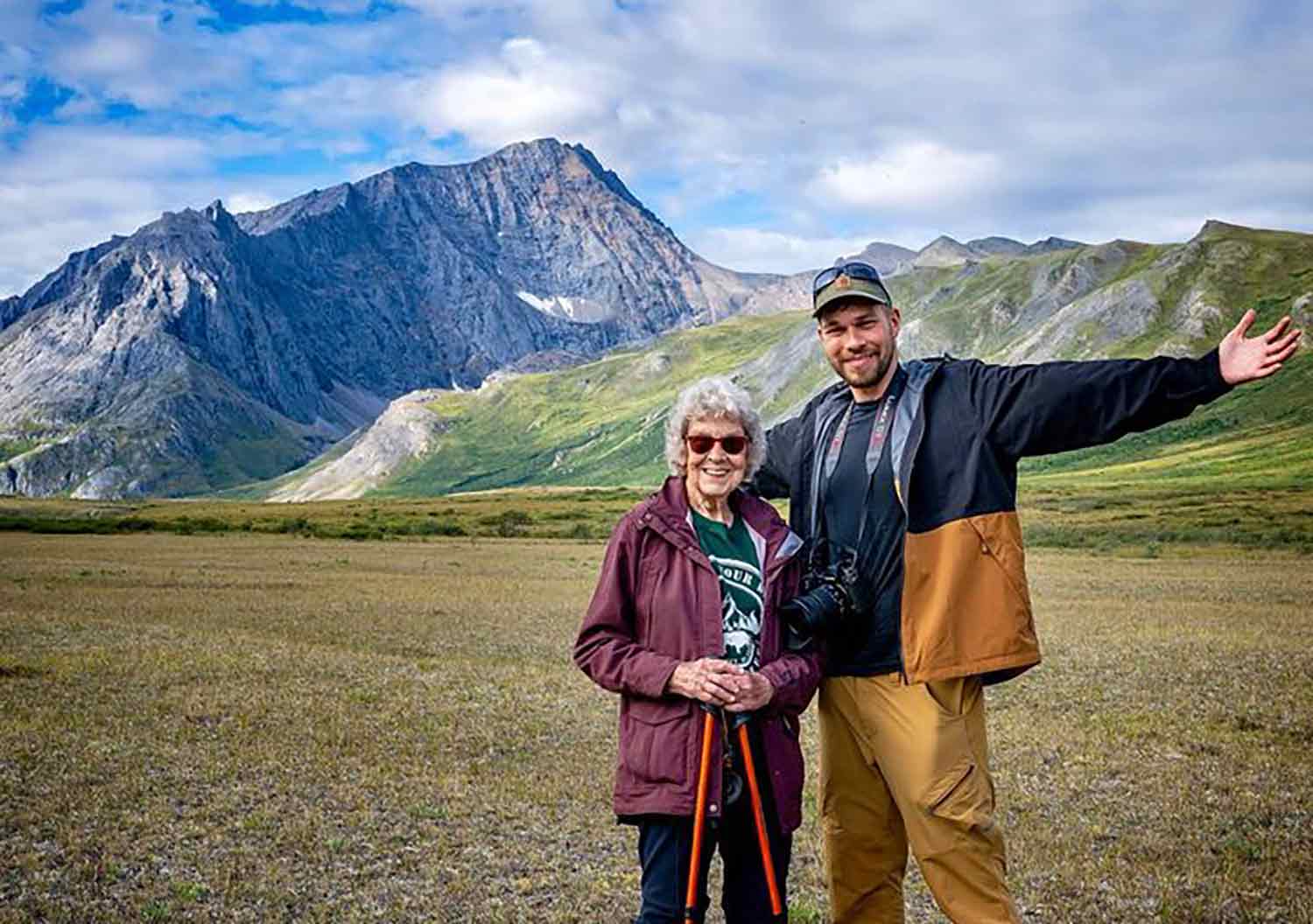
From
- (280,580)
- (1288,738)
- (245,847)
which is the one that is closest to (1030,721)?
(1288,738)

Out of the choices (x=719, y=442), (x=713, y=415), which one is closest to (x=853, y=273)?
(x=713, y=415)

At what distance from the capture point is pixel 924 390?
20.1ft

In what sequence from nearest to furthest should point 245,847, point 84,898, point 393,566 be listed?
point 84,898, point 245,847, point 393,566

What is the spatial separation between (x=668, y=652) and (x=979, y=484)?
2.05m

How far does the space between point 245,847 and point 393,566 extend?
39.8 metres

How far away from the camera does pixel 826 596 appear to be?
5.73 m

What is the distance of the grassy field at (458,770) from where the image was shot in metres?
9.83

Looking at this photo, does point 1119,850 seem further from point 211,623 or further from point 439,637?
point 211,623

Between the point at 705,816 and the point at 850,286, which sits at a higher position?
the point at 850,286

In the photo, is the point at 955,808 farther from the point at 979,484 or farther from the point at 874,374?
the point at 874,374

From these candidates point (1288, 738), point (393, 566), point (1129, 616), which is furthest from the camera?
point (393, 566)

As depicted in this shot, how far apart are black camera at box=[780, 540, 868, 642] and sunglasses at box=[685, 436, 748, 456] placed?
2.50ft

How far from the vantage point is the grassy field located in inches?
387

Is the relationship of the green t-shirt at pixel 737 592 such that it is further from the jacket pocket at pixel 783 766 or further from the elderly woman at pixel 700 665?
the jacket pocket at pixel 783 766
